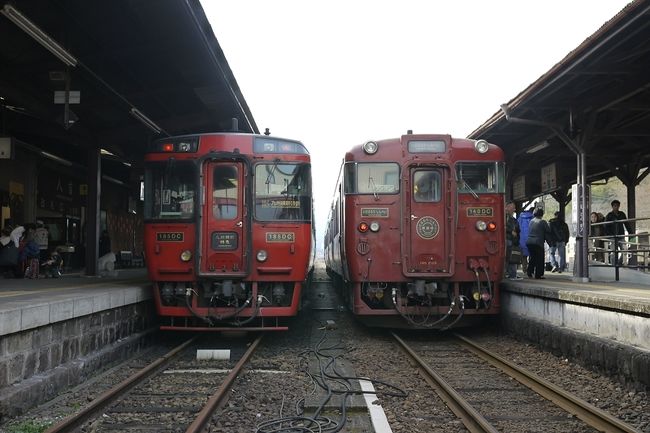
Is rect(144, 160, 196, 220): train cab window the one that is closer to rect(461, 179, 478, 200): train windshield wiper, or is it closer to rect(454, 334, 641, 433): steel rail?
rect(461, 179, 478, 200): train windshield wiper

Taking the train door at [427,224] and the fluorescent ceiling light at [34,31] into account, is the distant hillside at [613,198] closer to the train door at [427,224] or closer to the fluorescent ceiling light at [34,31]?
the train door at [427,224]

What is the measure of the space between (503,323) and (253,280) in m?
4.58

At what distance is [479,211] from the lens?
9.45 metres

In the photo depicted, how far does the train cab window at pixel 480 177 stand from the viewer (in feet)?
31.2

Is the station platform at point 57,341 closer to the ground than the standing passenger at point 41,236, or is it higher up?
closer to the ground

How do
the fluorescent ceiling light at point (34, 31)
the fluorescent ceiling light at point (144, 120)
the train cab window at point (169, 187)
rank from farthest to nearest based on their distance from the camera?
the fluorescent ceiling light at point (144, 120) → the train cab window at point (169, 187) → the fluorescent ceiling light at point (34, 31)

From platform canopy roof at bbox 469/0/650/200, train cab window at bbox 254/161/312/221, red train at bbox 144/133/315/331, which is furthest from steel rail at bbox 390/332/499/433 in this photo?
platform canopy roof at bbox 469/0/650/200

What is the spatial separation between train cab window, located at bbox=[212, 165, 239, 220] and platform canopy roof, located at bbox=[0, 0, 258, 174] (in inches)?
A: 85.0

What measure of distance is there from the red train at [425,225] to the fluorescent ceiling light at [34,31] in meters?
4.41

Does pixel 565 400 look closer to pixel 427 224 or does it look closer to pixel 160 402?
pixel 160 402

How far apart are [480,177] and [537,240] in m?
2.79

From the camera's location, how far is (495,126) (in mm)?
13148

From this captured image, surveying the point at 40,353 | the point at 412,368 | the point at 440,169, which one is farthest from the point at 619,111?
the point at 40,353

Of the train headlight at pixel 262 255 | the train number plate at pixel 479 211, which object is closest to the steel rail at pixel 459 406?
the train headlight at pixel 262 255
